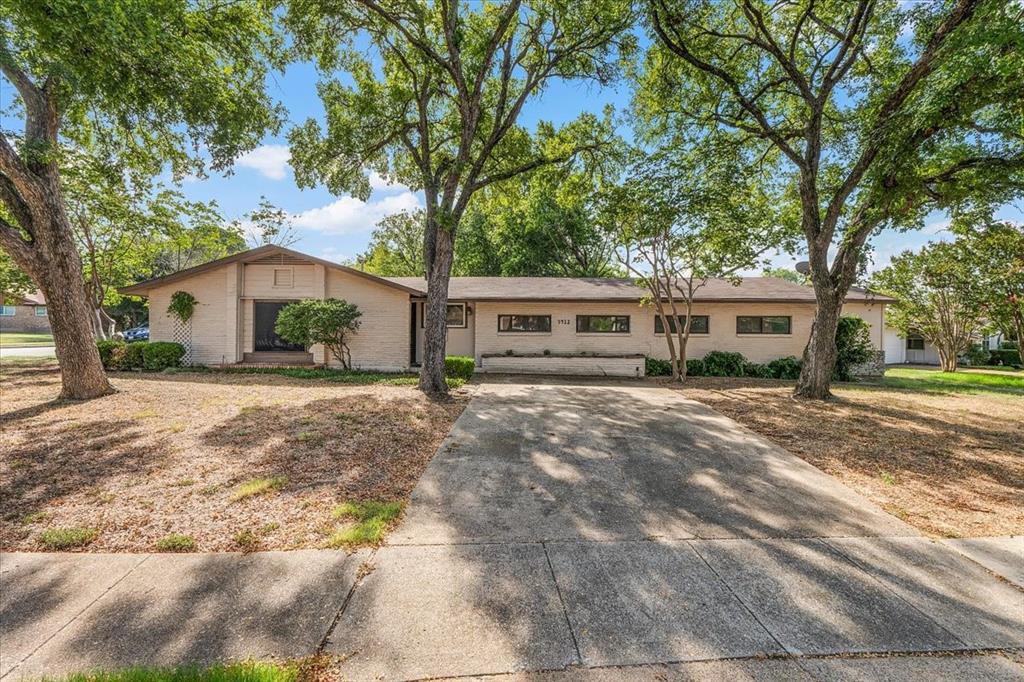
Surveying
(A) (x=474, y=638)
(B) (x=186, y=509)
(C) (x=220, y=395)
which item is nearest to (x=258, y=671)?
(A) (x=474, y=638)

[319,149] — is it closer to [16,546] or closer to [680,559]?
[16,546]

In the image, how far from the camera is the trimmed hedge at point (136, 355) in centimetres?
1381

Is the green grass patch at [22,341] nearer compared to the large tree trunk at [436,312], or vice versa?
the large tree trunk at [436,312]

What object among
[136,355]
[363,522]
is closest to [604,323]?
[363,522]

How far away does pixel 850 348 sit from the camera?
46.9 feet

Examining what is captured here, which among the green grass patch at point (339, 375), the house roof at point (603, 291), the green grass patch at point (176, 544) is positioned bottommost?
the green grass patch at point (176, 544)

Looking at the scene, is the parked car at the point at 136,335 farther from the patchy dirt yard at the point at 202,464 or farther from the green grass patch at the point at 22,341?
the patchy dirt yard at the point at 202,464

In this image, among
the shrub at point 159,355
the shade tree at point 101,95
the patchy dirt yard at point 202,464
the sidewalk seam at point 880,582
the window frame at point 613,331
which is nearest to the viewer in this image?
the sidewalk seam at point 880,582

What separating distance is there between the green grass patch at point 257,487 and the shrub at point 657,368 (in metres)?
13.2

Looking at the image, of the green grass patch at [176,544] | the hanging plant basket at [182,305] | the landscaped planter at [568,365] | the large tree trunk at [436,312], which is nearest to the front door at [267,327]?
the hanging plant basket at [182,305]

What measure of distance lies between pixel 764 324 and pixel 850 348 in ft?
9.22

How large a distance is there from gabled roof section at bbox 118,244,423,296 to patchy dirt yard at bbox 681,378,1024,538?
1146cm

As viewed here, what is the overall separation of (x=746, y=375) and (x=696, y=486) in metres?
12.9

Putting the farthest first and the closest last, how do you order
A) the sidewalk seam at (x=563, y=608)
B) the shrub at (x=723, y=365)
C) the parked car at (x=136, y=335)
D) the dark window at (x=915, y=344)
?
the parked car at (x=136, y=335), the dark window at (x=915, y=344), the shrub at (x=723, y=365), the sidewalk seam at (x=563, y=608)
